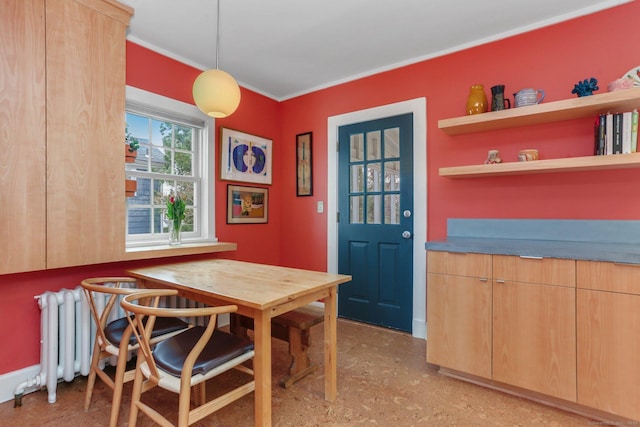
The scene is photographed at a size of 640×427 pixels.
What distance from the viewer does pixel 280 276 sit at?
1.98m

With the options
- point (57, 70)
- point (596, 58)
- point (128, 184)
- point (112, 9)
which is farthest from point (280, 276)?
point (596, 58)

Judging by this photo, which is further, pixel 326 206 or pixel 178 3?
pixel 326 206

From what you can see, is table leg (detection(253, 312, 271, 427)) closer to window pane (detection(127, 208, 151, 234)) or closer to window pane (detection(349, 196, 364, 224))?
window pane (detection(127, 208, 151, 234))

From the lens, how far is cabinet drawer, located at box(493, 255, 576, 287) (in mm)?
1797

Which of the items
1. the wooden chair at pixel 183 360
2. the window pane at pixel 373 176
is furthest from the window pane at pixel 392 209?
the wooden chair at pixel 183 360

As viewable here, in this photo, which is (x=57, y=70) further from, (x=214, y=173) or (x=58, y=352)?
(x=58, y=352)

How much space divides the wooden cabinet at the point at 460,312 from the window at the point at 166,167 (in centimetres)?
210

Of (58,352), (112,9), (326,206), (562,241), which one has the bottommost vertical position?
(58,352)

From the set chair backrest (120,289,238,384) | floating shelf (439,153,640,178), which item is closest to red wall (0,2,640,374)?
floating shelf (439,153,640,178)

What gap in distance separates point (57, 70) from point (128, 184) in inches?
31.6

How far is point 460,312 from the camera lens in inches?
84.1

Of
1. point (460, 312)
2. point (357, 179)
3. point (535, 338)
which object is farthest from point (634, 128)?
point (357, 179)

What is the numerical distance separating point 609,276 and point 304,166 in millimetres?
2784

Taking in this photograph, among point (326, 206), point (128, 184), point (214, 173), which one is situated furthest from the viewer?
point (326, 206)
